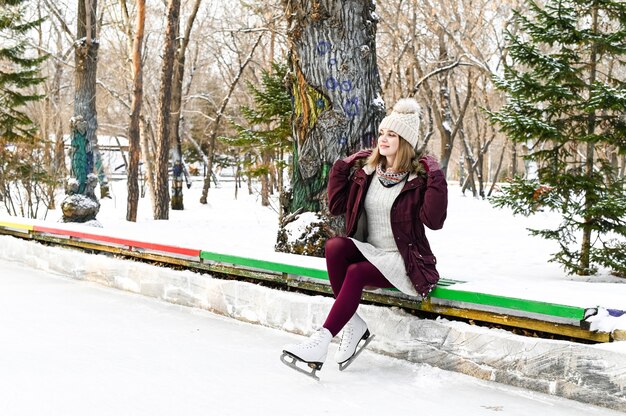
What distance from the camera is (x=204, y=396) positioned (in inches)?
132

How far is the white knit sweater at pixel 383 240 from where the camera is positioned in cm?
385

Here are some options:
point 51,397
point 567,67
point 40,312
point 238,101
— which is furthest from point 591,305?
point 238,101

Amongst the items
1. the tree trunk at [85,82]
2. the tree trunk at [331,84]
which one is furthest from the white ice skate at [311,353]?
the tree trunk at [85,82]

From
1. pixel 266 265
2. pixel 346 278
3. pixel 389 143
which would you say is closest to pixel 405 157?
pixel 389 143

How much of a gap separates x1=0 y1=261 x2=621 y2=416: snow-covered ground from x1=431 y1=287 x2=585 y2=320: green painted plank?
0.43 meters

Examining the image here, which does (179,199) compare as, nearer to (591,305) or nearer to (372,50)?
(372,50)

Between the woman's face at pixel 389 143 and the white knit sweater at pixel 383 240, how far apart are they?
19cm

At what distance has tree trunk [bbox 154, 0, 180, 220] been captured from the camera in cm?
1636

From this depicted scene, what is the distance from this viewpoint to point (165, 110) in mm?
16953

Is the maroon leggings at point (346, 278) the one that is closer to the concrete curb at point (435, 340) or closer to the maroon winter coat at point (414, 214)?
the maroon winter coat at point (414, 214)

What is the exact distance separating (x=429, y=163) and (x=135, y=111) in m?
13.8

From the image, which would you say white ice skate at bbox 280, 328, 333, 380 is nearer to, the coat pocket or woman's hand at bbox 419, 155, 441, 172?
the coat pocket

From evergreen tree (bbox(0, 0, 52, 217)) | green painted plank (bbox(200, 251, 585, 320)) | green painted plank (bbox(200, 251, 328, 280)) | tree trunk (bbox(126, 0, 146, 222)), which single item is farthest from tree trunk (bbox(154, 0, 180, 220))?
green painted plank (bbox(200, 251, 585, 320))

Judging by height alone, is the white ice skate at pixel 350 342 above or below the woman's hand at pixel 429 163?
below
